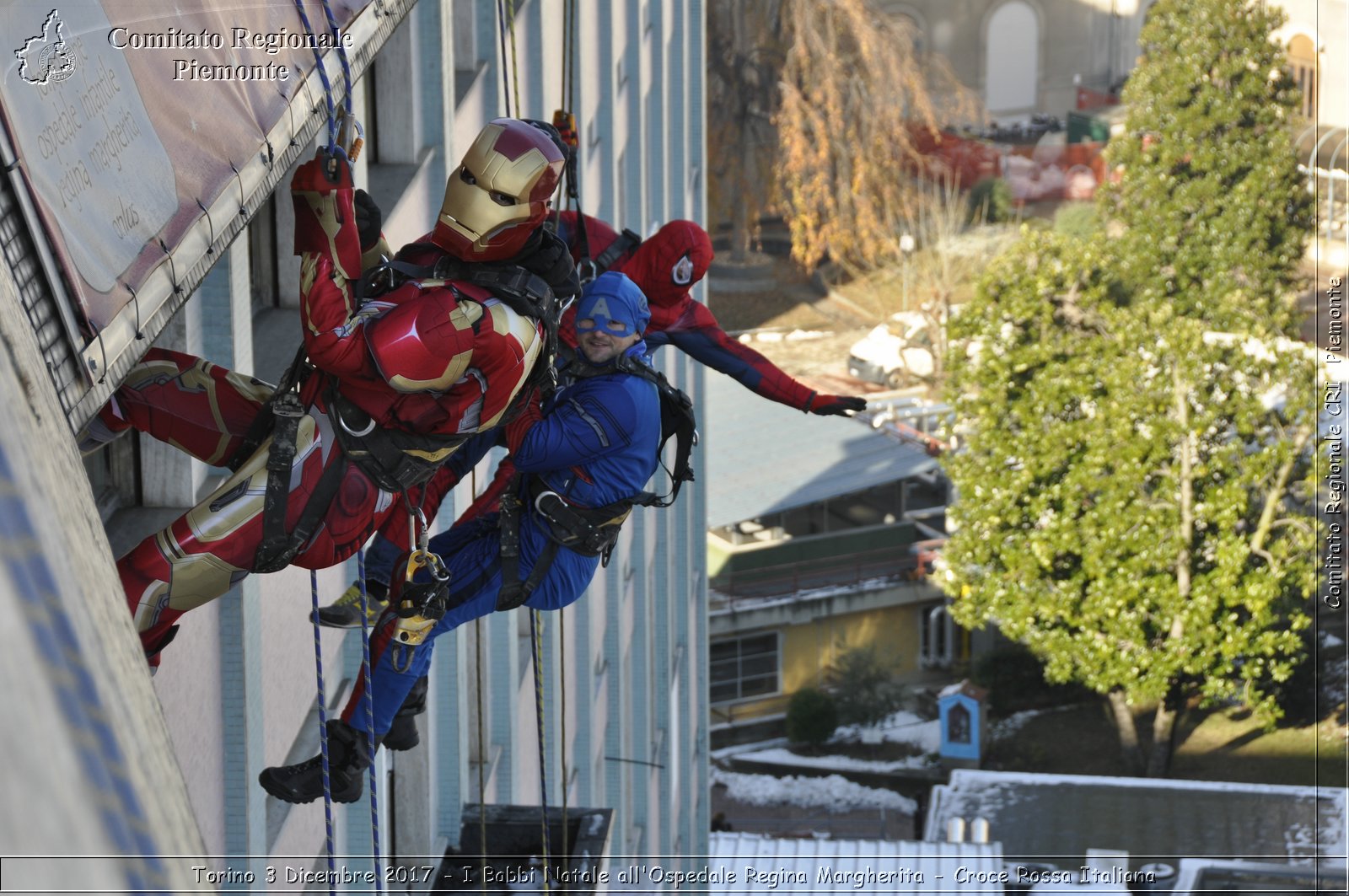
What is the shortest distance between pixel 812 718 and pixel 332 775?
2372 centimetres

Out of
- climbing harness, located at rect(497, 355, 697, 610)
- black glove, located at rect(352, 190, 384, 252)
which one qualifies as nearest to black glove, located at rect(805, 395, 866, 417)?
climbing harness, located at rect(497, 355, 697, 610)

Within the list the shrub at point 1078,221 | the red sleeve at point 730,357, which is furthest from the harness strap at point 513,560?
the shrub at point 1078,221

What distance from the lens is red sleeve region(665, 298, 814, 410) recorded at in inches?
Result: 283

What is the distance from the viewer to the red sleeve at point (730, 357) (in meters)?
7.20

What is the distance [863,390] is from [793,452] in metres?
7.31

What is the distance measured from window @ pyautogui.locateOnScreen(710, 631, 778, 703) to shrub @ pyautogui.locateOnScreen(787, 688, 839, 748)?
1.51m

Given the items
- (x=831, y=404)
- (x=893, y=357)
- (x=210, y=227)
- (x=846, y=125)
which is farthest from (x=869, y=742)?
(x=210, y=227)

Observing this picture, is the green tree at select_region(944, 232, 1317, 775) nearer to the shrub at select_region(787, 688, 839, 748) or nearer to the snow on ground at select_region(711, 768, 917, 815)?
the shrub at select_region(787, 688, 839, 748)

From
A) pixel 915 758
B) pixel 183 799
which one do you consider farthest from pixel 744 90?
pixel 183 799

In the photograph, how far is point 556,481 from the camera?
5859 millimetres

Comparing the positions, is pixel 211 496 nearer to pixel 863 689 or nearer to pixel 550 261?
pixel 550 261

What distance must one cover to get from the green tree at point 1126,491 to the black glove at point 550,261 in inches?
846

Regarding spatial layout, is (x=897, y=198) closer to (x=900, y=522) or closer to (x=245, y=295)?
(x=900, y=522)

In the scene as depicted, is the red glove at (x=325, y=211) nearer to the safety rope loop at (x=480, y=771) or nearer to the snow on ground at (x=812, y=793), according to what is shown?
the safety rope loop at (x=480, y=771)
